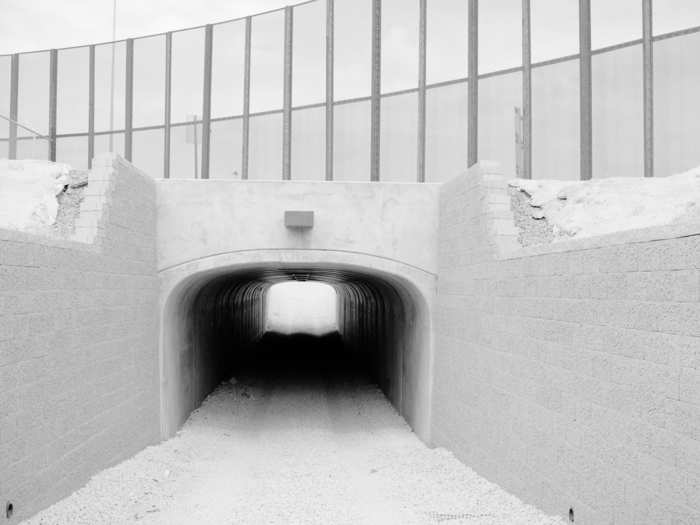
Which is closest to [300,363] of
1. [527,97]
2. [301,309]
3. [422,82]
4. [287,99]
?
[287,99]

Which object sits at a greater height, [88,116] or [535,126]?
[88,116]

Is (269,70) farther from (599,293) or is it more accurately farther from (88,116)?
(599,293)

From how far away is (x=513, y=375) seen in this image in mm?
7336

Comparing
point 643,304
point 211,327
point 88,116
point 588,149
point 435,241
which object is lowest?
point 211,327

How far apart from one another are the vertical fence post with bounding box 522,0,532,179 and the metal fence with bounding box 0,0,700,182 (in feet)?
0.08

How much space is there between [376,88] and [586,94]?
5.03 m

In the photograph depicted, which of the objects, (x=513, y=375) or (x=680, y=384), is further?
(x=513, y=375)

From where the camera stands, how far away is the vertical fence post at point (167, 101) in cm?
1823

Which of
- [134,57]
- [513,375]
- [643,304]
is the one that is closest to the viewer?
[643,304]

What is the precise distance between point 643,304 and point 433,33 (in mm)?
12333

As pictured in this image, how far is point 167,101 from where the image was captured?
723 inches

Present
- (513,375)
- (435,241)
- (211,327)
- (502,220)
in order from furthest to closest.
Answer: (211,327), (435,241), (502,220), (513,375)

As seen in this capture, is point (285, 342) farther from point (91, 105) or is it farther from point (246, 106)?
point (91, 105)

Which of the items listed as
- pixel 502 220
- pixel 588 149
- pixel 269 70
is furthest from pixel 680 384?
pixel 269 70
